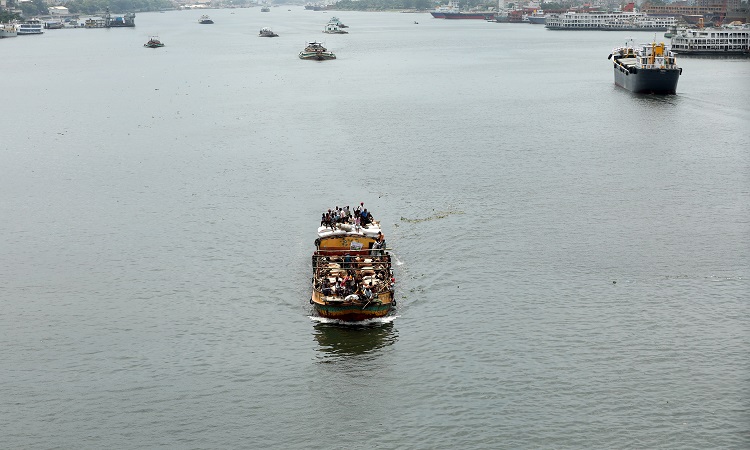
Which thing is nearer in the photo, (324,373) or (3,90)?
(324,373)

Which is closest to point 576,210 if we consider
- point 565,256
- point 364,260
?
point 565,256

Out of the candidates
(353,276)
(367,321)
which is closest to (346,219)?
(353,276)

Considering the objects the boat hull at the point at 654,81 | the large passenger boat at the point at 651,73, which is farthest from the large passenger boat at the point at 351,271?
the large passenger boat at the point at 651,73

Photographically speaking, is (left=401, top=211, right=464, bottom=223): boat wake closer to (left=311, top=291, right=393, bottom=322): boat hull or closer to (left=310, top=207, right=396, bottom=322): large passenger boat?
(left=310, top=207, right=396, bottom=322): large passenger boat

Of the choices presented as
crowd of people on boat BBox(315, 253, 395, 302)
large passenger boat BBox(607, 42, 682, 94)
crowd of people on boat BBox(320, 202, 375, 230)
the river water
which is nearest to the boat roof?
crowd of people on boat BBox(320, 202, 375, 230)

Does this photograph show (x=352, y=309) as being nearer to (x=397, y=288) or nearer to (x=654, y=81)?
(x=397, y=288)

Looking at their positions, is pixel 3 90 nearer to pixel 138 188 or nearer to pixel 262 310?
pixel 138 188

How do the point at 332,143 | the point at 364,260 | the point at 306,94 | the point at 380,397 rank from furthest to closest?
the point at 306,94, the point at 332,143, the point at 364,260, the point at 380,397
